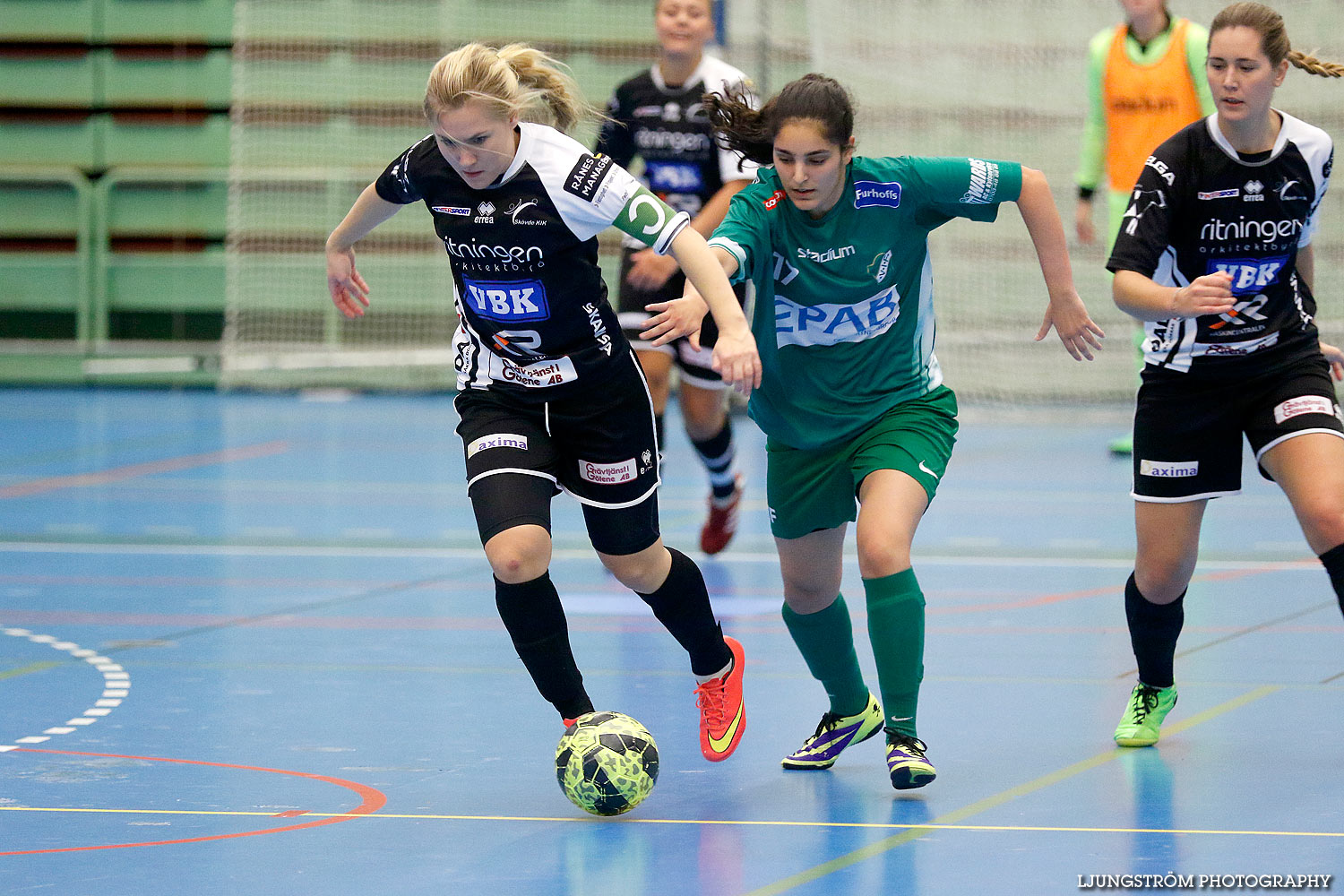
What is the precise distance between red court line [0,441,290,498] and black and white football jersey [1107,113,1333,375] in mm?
6527

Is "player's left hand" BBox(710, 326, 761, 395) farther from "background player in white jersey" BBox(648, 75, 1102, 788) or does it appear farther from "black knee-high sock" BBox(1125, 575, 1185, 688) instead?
"black knee-high sock" BBox(1125, 575, 1185, 688)

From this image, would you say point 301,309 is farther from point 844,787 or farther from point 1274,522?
point 844,787

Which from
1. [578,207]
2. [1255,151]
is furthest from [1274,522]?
[578,207]

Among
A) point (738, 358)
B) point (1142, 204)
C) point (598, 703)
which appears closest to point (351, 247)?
point (738, 358)

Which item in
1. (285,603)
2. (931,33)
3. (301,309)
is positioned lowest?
(285,603)

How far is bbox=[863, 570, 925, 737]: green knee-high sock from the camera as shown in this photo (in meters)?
3.91

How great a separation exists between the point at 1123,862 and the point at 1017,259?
31.7 ft

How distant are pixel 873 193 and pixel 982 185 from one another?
24 cm

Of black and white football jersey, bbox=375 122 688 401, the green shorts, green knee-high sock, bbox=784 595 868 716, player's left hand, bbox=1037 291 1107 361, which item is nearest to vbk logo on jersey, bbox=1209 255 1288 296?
player's left hand, bbox=1037 291 1107 361

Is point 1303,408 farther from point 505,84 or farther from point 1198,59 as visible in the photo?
point 1198,59

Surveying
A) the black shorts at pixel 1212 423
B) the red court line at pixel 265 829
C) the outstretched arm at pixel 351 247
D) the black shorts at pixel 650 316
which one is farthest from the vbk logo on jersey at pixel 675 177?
the red court line at pixel 265 829

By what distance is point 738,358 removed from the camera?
141 inches

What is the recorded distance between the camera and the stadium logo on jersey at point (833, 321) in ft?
13.5

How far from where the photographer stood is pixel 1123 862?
3301 mm
